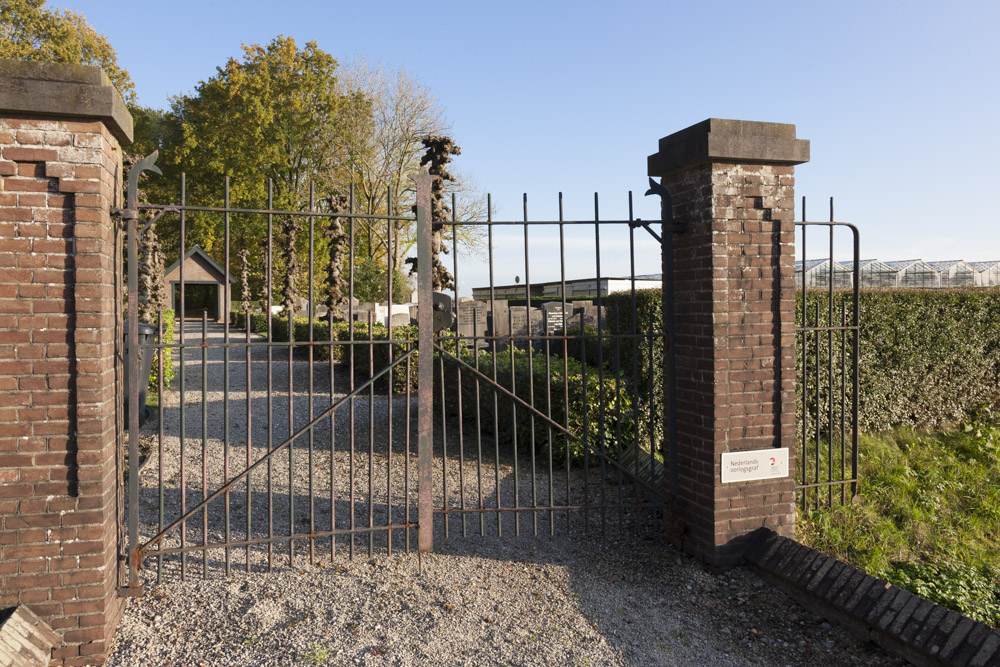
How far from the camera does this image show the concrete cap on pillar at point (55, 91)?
337 centimetres

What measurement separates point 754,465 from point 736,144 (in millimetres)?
2235

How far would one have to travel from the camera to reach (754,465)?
15.6 ft

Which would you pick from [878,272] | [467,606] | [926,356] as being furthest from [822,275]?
[467,606]

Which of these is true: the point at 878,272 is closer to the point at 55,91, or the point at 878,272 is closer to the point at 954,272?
the point at 954,272

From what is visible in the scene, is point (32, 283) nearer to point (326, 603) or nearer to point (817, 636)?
point (326, 603)

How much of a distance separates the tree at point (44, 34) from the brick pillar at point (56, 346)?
88.8ft

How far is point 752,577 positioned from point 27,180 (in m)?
4.96

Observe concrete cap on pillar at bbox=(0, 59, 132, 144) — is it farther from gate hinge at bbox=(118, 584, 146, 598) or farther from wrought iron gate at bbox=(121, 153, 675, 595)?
gate hinge at bbox=(118, 584, 146, 598)

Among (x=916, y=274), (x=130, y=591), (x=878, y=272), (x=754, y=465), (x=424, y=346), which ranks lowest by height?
(x=130, y=591)

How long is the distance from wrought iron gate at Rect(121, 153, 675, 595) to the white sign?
553 millimetres

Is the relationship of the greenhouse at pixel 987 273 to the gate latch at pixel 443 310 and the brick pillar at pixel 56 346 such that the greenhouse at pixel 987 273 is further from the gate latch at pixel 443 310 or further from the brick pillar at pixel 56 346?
the brick pillar at pixel 56 346

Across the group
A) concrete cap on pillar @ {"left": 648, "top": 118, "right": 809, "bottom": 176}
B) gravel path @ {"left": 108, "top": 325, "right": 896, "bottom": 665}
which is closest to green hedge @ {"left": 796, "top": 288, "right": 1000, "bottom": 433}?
concrete cap on pillar @ {"left": 648, "top": 118, "right": 809, "bottom": 176}

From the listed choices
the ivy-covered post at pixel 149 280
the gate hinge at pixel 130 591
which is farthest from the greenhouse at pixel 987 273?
the gate hinge at pixel 130 591

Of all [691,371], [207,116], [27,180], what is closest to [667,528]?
[691,371]
